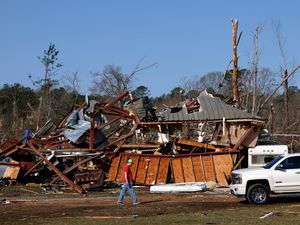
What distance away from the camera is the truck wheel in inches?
806

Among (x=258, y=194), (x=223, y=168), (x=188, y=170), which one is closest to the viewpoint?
(x=258, y=194)

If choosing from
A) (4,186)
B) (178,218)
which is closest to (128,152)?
(4,186)

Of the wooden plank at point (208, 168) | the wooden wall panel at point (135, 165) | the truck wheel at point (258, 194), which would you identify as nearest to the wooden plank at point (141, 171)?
the wooden wall panel at point (135, 165)

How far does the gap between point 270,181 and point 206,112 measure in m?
10.6

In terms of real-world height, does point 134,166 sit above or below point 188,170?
above

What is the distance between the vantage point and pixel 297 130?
47.0 meters

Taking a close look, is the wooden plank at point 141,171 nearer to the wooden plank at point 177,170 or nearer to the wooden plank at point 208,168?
the wooden plank at point 177,170

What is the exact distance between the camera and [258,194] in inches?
808

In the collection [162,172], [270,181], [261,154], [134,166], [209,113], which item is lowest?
[270,181]

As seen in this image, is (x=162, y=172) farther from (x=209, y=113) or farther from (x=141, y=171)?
(x=209, y=113)

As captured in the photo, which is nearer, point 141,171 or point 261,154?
point 261,154

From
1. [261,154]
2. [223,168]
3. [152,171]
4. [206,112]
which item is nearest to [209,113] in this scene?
[206,112]

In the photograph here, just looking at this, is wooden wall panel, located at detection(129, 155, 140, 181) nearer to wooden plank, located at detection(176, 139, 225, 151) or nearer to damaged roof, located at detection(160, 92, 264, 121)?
wooden plank, located at detection(176, 139, 225, 151)

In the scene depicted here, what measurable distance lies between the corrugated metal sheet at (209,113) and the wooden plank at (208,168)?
2310mm
